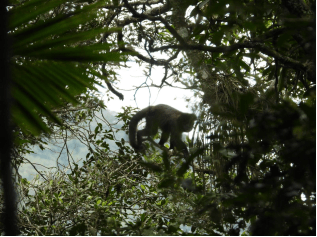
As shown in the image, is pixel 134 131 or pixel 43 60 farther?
pixel 134 131

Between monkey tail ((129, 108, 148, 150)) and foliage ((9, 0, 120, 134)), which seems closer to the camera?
foliage ((9, 0, 120, 134))

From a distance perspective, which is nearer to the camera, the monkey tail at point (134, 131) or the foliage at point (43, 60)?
the foliage at point (43, 60)

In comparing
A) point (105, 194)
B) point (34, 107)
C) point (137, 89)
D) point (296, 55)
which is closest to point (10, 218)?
point (34, 107)

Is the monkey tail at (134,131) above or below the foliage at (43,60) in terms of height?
above

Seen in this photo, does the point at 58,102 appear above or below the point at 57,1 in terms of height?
below

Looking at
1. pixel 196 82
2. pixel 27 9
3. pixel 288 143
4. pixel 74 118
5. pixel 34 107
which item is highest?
pixel 74 118

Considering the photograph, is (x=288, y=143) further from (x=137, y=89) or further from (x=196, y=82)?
(x=137, y=89)

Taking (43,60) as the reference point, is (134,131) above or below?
above

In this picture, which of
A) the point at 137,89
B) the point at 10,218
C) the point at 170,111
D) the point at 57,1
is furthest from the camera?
the point at 170,111

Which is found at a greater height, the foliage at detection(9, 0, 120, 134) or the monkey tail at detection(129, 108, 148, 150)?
the monkey tail at detection(129, 108, 148, 150)

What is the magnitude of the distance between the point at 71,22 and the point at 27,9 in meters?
0.11

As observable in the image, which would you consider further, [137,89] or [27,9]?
[137,89]

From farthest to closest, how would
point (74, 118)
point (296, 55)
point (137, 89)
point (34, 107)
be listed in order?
point (74, 118) → point (137, 89) → point (296, 55) → point (34, 107)

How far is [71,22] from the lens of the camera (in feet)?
2.31
